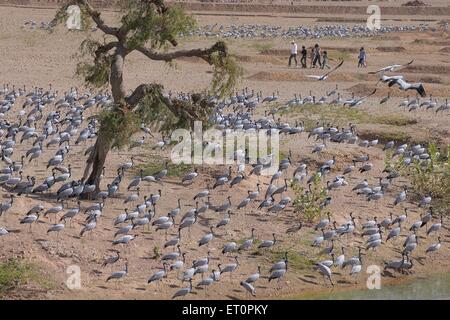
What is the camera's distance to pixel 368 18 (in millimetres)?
78688

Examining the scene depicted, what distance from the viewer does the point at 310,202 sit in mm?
19766

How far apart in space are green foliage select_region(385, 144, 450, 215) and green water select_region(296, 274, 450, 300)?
4105mm

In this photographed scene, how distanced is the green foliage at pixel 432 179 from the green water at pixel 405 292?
4105 mm

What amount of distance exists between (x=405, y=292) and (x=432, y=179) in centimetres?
584

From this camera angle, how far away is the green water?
54.9ft

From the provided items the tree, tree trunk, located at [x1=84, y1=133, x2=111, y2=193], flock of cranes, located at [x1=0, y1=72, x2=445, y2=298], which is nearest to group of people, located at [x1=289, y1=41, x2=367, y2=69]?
flock of cranes, located at [x1=0, y1=72, x2=445, y2=298]

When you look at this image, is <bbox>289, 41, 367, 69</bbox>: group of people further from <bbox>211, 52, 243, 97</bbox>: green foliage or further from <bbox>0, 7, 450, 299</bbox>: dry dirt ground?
<bbox>211, 52, 243, 97</bbox>: green foliage

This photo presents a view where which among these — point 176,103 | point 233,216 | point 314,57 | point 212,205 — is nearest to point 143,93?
point 176,103

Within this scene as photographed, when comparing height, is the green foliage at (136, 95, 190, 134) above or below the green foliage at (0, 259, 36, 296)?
above

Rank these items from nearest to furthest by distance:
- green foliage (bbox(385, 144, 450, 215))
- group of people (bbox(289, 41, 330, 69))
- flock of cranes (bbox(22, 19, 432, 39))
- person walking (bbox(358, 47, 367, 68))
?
green foliage (bbox(385, 144, 450, 215)) → group of people (bbox(289, 41, 330, 69)) → person walking (bbox(358, 47, 367, 68)) → flock of cranes (bbox(22, 19, 432, 39))

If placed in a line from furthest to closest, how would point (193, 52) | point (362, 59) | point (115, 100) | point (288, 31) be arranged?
point (288, 31) → point (362, 59) → point (193, 52) → point (115, 100)

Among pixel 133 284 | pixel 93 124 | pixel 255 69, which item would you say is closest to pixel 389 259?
pixel 133 284

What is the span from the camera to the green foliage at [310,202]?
19688 millimetres

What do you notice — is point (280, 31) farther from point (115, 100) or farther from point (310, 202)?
point (115, 100)
